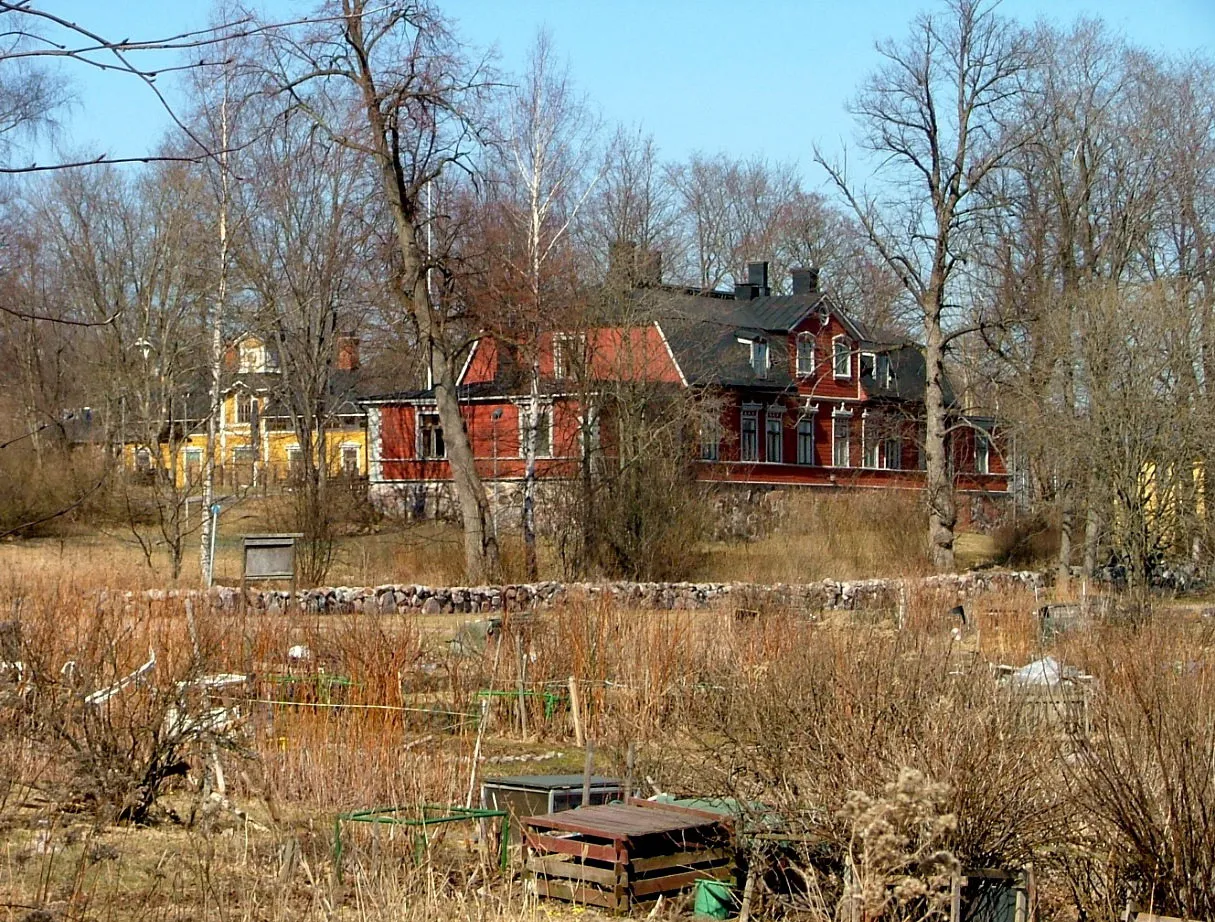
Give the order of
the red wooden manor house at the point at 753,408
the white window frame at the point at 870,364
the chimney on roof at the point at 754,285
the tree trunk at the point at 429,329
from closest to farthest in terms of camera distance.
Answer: the tree trunk at the point at 429,329
the red wooden manor house at the point at 753,408
the white window frame at the point at 870,364
the chimney on roof at the point at 754,285

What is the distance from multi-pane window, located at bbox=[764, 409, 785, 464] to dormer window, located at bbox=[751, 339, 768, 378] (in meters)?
1.23

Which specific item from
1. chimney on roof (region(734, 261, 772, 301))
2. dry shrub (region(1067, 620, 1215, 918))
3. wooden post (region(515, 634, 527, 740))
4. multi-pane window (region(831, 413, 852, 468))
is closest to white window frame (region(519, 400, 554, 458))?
multi-pane window (region(831, 413, 852, 468))

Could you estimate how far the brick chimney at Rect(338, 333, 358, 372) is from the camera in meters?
44.1

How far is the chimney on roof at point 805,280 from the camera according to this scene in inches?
2015

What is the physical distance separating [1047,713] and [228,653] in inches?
253

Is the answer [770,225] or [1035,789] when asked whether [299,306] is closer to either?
[770,225]

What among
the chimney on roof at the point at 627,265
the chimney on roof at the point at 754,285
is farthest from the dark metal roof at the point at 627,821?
the chimney on roof at the point at 754,285

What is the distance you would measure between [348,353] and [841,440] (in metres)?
16.5

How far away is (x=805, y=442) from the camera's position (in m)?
46.7

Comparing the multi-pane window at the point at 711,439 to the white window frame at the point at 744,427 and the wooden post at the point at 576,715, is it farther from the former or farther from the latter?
the wooden post at the point at 576,715

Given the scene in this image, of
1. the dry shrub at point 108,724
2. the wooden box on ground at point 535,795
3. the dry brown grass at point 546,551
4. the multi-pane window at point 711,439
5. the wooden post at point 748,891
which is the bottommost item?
the wooden post at point 748,891

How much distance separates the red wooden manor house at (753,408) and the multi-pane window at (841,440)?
0.04 meters

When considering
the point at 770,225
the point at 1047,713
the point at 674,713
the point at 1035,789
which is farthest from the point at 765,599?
the point at 770,225

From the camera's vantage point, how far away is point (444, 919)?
5930 mm
